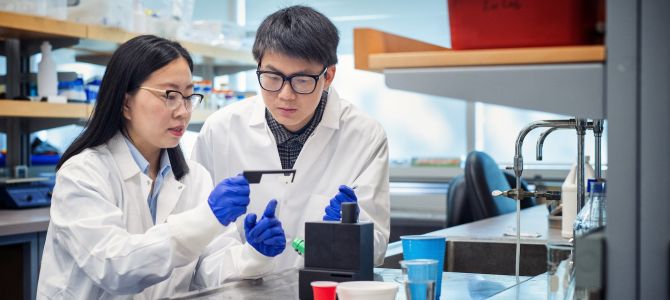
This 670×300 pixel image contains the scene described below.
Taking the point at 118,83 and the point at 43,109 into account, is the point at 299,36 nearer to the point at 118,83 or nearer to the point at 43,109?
the point at 118,83

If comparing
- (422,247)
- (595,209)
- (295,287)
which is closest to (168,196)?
(295,287)

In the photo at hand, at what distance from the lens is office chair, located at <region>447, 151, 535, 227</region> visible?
138 inches

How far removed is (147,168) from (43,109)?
71.5 inches

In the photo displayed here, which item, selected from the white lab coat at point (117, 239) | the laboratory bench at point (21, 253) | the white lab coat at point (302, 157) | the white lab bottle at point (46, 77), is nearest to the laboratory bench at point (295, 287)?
the white lab coat at point (117, 239)

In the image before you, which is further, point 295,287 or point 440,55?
point 295,287

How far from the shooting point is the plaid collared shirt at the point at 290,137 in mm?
2424

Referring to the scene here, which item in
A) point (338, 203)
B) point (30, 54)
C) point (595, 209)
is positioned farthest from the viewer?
point (30, 54)

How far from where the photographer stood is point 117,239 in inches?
67.9

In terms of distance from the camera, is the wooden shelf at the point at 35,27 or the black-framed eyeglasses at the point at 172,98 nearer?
the black-framed eyeglasses at the point at 172,98

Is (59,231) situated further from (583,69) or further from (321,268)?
(583,69)

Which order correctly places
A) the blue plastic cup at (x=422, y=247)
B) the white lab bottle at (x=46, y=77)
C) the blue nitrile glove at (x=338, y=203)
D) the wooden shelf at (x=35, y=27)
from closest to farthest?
the blue plastic cup at (x=422, y=247) → the blue nitrile glove at (x=338, y=203) → the wooden shelf at (x=35, y=27) → the white lab bottle at (x=46, y=77)

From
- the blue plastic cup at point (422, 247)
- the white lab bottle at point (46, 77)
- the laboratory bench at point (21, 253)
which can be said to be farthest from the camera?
the white lab bottle at point (46, 77)

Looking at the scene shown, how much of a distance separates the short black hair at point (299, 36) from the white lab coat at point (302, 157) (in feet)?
0.85

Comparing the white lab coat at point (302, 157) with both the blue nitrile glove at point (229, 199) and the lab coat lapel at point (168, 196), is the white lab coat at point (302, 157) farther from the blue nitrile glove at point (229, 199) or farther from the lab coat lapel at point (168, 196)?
the blue nitrile glove at point (229, 199)
